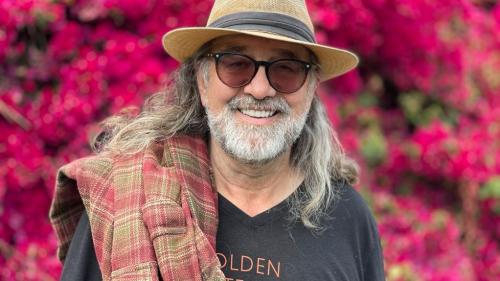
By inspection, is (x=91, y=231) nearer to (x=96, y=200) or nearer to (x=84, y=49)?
(x=96, y=200)

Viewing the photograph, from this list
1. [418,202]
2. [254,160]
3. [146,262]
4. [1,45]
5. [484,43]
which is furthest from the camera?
[484,43]

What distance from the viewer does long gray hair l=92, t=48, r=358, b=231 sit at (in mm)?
2465

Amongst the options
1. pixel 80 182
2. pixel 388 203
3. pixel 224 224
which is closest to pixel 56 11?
pixel 80 182

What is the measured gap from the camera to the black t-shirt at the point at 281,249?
2.29 m

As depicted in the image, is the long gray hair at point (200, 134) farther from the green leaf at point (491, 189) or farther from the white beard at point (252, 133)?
the green leaf at point (491, 189)

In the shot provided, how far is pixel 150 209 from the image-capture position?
2.18m

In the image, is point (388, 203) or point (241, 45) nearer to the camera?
point (241, 45)

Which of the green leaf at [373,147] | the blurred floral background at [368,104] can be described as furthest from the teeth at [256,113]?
the green leaf at [373,147]

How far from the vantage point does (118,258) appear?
2143mm

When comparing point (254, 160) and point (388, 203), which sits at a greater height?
point (254, 160)

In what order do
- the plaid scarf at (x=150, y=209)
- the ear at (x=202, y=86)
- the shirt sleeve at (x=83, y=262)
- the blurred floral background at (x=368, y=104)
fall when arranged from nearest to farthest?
1. the plaid scarf at (x=150, y=209)
2. the shirt sleeve at (x=83, y=262)
3. the ear at (x=202, y=86)
4. the blurred floral background at (x=368, y=104)

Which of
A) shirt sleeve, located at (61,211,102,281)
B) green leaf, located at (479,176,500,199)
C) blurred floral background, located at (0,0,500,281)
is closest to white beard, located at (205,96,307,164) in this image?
shirt sleeve, located at (61,211,102,281)

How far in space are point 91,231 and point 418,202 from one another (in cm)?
270

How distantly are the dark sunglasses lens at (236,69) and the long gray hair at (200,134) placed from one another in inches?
7.2
